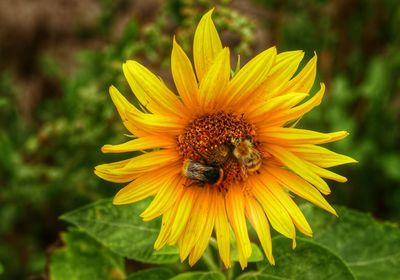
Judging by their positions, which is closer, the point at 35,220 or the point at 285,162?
the point at 285,162

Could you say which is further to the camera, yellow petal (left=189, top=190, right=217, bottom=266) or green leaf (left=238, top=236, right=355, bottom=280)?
green leaf (left=238, top=236, right=355, bottom=280)

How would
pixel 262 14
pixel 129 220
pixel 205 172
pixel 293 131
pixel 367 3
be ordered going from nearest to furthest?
1. pixel 293 131
2. pixel 205 172
3. pixel 129 220
4. pixel 367 3
5. pixel 262 14

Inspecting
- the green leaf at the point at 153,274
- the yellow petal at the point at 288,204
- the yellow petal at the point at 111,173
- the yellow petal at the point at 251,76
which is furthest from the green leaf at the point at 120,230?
the yellow petal at the point at 251,76

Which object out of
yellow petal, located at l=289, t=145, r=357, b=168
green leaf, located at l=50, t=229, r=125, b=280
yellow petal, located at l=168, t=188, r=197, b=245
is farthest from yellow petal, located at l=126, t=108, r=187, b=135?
green leaf, located at l=50, t=229, r=125, b=280

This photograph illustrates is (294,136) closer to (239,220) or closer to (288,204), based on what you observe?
(288,204)

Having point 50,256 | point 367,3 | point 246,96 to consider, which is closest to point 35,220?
point 50,256

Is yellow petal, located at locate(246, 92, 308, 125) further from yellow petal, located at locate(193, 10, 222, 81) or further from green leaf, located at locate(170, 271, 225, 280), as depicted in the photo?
green leaf, located at locate(170, 271, 225, 280)

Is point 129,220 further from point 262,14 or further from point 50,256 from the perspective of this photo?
point 262,14
